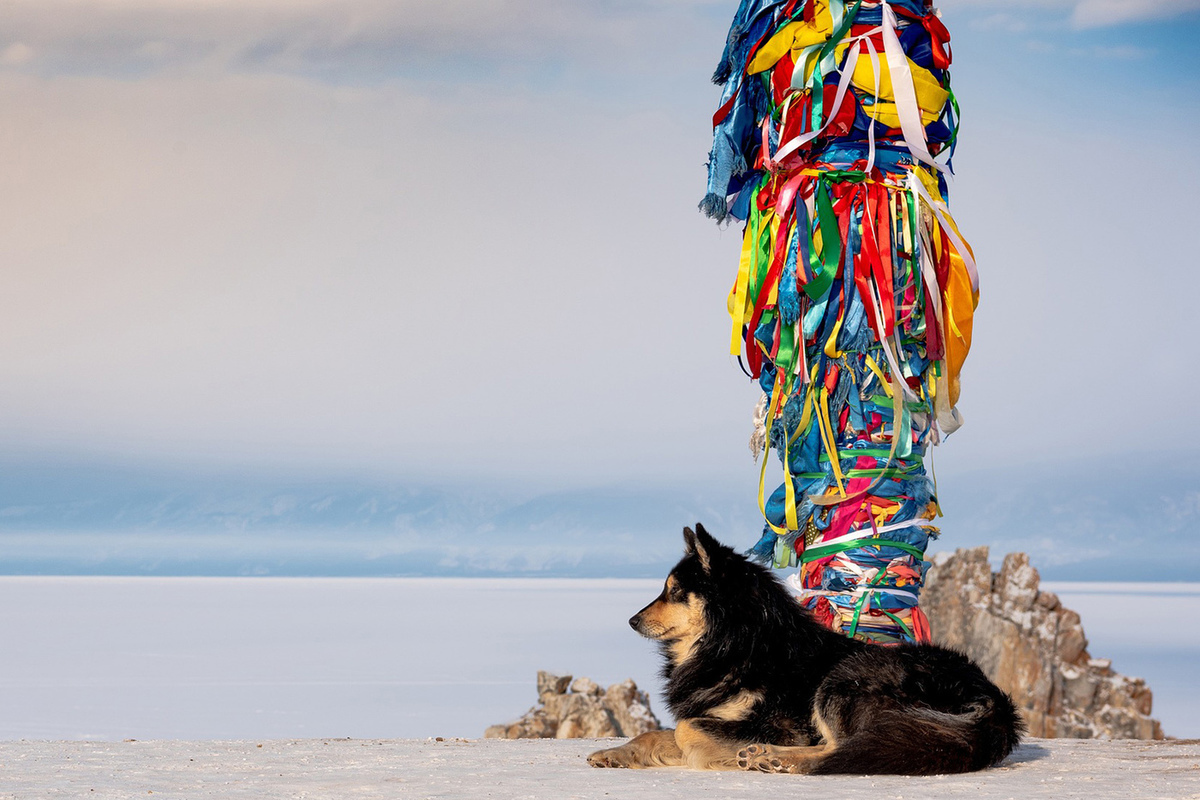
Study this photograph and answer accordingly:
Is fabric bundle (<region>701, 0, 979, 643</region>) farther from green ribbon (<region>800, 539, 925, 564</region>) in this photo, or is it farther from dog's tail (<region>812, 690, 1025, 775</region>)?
dog's tail (<region>812, 690, 1025, 775</region>)

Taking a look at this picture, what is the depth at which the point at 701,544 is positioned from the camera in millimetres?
4602

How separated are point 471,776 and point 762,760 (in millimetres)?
1055

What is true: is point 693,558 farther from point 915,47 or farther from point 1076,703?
point 1076,703

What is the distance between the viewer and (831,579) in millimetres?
5328

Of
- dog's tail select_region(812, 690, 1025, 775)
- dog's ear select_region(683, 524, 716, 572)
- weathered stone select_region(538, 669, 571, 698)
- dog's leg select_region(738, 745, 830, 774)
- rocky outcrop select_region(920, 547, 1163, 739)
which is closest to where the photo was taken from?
dog's tail select_region(812, 690, 1025, 775)

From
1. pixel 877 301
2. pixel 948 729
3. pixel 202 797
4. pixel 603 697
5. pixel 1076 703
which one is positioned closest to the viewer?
pixel 202 797

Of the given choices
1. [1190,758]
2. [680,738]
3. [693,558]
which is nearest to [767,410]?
[693,558]

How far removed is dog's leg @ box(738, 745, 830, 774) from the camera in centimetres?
416

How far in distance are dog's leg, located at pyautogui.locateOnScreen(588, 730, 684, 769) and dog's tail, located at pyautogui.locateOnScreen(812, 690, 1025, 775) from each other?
2.07 feet

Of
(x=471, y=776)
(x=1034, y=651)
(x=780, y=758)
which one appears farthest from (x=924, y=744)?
(x=1034, y=651)

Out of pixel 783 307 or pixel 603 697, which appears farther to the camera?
pixel 603 697

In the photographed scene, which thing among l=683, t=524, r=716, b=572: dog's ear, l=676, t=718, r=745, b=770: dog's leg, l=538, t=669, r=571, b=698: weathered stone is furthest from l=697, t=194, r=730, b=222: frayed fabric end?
l=538, t=669, r=571, b=698: weathered stone

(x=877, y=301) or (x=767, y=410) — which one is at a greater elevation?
(x=877, y=301)

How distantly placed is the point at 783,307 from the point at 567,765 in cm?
229
